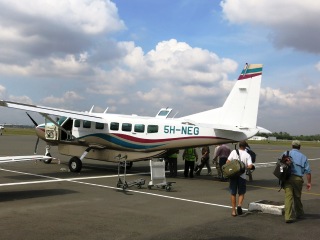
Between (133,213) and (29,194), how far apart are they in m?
3.75

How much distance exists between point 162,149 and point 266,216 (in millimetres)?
7932

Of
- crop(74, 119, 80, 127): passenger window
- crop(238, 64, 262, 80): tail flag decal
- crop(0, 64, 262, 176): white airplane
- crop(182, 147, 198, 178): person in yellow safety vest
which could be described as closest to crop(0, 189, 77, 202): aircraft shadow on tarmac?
crop(0, 64, 262, 176): white airplane

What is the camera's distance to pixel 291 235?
6.91 metres

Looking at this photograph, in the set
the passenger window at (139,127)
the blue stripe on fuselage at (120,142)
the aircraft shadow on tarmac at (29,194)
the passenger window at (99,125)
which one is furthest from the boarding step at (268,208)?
the passenger window at (99,125)

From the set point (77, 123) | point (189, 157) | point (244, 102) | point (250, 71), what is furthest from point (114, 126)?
point (250, 71)

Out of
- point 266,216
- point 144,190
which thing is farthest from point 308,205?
point 144,190

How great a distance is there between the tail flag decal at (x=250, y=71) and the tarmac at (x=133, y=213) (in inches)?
174

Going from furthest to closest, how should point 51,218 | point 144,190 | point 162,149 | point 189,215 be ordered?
1. point 162,149
2. point 144,190
3. point 189,215
4. point 51,218

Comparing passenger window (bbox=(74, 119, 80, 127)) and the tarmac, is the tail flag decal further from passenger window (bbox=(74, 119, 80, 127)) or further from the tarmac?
passenger window (bbox=(74, 119, 80, 127))

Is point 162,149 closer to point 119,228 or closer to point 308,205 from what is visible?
point 308,205

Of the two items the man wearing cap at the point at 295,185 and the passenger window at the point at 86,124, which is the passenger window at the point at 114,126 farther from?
Result: the man wearing cap at the point at 295,185

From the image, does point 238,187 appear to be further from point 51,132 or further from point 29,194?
point 51,132

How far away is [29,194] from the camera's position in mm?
10594

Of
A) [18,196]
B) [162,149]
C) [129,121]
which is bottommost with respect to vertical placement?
[18,196]
